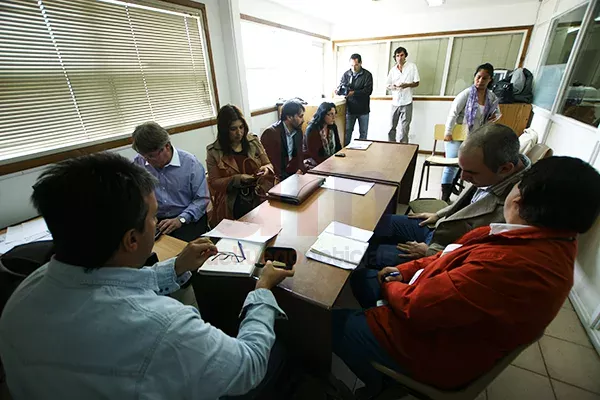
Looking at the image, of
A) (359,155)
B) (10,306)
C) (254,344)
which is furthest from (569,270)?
(359,155)

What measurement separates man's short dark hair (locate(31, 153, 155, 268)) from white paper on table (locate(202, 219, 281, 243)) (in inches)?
26.1

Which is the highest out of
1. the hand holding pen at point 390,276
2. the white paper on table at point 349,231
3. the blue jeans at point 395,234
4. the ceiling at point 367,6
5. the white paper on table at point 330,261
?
the ceiling at point 367,6

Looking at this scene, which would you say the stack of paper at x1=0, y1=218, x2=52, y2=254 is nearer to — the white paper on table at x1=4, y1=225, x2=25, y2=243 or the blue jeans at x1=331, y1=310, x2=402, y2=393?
the white paper on table at x1=4, y1=225, x2=25, y2=243

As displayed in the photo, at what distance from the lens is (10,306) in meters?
0.56

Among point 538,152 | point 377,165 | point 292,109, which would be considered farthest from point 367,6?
point 377,165

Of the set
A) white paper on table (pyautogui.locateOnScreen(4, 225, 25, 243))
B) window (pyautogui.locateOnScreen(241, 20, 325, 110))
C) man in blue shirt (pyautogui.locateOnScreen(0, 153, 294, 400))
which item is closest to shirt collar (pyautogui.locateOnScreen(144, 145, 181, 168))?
white paper on table (pyautogui.locateOnScreen(4, 225, 25, 243))

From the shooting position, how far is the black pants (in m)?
1.80

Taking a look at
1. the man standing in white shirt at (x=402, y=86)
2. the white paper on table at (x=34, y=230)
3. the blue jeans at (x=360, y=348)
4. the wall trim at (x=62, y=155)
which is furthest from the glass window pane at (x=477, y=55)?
the white paper on table at (x=34, y=230)

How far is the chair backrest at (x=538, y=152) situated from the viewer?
230 cm

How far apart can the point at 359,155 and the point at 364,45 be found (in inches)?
168

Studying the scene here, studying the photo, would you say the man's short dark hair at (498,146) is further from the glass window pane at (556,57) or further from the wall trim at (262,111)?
the wall trim at (262,111)

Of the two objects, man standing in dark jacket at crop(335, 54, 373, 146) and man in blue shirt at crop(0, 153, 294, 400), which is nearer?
man in blue shirt at crop(0, 153, 294, 400)

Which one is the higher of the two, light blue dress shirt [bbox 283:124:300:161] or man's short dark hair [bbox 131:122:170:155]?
man's short dark hair [bbox 131:122:170:155]

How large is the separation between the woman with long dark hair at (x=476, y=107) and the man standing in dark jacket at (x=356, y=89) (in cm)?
195
